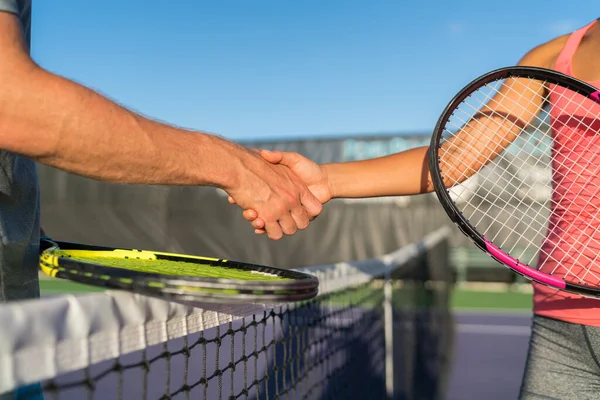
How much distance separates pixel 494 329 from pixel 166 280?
629 centimetres

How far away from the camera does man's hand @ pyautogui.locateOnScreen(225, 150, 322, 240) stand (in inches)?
63.4

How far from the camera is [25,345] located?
716 mm

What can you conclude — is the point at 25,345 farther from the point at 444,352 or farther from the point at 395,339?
the point at 444,352

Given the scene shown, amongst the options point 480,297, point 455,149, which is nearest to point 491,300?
point 480,297

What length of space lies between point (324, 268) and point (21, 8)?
4.60 feet

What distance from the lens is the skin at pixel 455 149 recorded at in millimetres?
1595

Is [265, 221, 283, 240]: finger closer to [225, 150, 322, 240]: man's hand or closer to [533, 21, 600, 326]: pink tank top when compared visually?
[225, 150, 322, 240]: man's hand

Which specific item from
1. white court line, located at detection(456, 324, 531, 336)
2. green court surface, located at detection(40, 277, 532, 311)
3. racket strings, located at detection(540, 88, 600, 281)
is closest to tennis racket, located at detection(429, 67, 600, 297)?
racket strings, located at detection(540, 88, 600, 281)

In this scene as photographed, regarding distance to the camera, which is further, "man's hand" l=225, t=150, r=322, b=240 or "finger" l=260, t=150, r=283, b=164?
"finger" l=260, t=150, r=283, b=164

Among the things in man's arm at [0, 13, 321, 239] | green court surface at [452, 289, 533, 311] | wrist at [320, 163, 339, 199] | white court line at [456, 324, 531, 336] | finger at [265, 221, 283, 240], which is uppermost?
man's arm at [0, 13, 321, 239]

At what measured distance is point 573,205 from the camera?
4.82 feet

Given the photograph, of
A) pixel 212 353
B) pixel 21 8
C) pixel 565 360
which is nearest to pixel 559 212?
pixel 565 360

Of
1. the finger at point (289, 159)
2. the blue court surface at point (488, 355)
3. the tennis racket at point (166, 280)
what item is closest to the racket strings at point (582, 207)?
the tennis racket at point (166, 280)

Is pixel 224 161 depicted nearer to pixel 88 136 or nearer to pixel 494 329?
pixel 88 136
